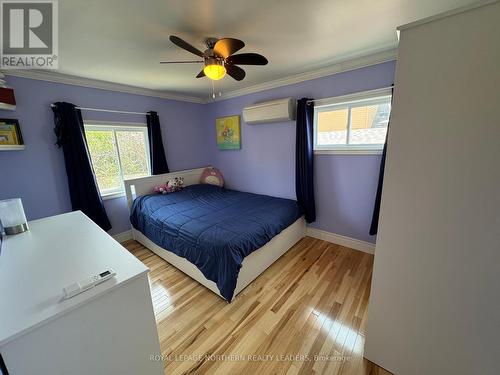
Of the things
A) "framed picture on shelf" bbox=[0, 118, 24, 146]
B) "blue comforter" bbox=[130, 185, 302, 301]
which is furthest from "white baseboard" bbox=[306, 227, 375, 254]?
"framed picture on shelf" bbox=[0, 118, 24, 146]

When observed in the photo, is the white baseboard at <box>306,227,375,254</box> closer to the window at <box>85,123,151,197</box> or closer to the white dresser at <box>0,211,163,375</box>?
the white dresser at <box>0,211,163,375</box>

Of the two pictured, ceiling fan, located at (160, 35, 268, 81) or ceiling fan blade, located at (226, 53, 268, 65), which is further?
ceiling fan blade, located at (226, 53, 268, 65)

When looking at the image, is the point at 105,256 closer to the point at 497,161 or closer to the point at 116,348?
the point at 116,348

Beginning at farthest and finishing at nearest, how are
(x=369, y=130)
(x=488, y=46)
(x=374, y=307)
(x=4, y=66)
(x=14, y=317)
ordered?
(x=369, y=130)
(x=4, y=66)
(x=374, y=307)
(x=488, y=46)
(x=14, y=317)

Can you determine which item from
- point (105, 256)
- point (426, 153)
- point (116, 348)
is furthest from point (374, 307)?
point (105, 256)

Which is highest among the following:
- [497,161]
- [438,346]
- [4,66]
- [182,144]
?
[4,66]

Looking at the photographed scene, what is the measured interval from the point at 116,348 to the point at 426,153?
1692 millimetres

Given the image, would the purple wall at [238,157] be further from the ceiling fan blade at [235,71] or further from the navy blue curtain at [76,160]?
the ceiling fan blade at [235,71]

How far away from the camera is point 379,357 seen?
4.38ft

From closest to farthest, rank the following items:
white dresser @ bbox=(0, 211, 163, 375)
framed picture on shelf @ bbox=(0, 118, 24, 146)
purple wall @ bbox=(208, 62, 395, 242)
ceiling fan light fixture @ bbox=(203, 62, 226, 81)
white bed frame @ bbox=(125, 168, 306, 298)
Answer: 1. white dresser @ bbox=(0, 211, 163, 375)
2. ceiling fan light fixture @ bbox=(203, 62, 226, 81)
3. white bed frame @ bbox=(125, 168, 306, 298)
4. framed picture on shelf @ bbox=(0, 118, 24, 146)
5. purple wall @ bbox=(208, 62, 395, 242)

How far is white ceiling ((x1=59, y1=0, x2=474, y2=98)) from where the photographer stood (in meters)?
1.37

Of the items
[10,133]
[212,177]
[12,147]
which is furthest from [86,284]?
[212,177]

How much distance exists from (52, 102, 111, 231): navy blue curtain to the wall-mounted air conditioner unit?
2336mm

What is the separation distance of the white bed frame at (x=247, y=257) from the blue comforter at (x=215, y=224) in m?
0.14
